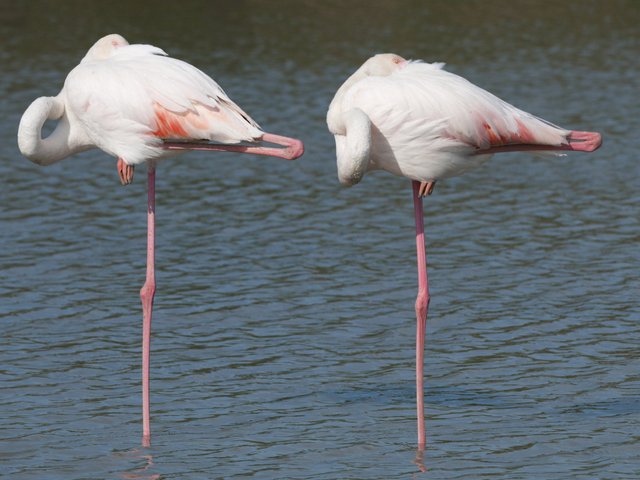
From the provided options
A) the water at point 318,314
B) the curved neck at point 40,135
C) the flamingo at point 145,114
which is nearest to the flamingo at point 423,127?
the flamingo at point 145,114

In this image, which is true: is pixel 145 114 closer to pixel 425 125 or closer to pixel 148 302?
pixel 148 302

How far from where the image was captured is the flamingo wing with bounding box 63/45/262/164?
7.88m

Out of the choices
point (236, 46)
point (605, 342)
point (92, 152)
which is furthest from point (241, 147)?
point (236, 46)

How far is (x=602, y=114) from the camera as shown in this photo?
19.5m

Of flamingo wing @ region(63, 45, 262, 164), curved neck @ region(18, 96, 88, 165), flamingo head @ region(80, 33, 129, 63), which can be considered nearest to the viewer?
flamingo wing @ region(63, 45, 262, 164)

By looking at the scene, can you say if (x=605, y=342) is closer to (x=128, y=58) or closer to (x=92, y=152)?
(x=128, y=58)

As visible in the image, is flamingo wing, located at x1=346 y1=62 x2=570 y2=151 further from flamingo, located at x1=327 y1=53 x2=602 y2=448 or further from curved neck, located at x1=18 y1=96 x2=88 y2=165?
curved neck, located at x1=18 y1=96 x2=88 y2=165

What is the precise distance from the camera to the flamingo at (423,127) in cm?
764

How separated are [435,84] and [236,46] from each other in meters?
18.5

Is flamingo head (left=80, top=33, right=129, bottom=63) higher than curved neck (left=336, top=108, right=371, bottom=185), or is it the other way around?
flamingo head (left=80, top=33, right=129, bottom=63)

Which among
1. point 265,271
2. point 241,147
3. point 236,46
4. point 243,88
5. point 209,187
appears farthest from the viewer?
point 236,46

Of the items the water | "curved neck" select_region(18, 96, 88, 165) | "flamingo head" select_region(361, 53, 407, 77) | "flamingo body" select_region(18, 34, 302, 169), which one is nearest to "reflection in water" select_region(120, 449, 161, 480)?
the water

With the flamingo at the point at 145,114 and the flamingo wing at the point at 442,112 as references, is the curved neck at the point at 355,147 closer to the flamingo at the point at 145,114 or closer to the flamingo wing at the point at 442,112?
the flamingo wing at the point at 442,112

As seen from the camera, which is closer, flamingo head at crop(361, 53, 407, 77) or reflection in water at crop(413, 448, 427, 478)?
reflection in water at crop(413, 448, 427, 478)
